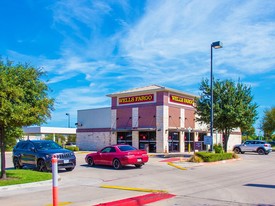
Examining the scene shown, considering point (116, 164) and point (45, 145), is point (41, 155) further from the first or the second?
point (116, 164)

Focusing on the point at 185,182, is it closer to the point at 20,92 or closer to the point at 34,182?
the point at 34,182

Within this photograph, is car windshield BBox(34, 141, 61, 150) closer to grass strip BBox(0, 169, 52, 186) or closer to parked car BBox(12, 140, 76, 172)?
parked car BBox(12, 140, 76, 172)

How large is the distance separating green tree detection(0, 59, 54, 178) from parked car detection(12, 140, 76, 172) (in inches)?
158

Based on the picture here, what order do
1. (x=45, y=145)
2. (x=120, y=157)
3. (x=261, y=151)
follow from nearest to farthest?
1. (x=45, y=145)
2. (x=120, y=157)
3. (x=261, y=151)

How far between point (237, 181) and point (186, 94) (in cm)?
2693

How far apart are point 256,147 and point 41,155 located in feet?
88.0

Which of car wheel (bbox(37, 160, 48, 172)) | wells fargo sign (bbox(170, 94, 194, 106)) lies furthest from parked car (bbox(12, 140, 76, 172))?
wells fargo sign (bbox(170, 94, 194, 106))

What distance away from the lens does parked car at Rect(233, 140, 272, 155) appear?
37.2 metres

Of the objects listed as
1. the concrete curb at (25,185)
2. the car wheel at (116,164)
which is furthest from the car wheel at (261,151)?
the concrete curb at (25,185)

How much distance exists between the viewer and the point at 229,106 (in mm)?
28391

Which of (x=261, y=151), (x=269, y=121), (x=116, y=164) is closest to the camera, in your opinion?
(x=116, y=164)

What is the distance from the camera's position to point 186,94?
40.7 meters

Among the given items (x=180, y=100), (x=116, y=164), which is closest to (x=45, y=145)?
(x=116, y=164)

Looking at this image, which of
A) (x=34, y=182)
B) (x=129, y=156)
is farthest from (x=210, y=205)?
(x=129, y=156)
